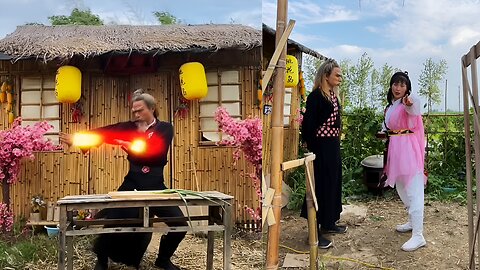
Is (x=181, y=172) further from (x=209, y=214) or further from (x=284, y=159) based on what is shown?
(x=284, y=159)

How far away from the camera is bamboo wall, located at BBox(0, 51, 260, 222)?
1.16 metres

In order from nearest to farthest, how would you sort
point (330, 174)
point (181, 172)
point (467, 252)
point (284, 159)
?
point (181, 172), point (284, 159), point (330, 174), point (467, 252)

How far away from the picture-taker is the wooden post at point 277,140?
4.19 feet

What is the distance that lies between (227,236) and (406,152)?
28.7 inches

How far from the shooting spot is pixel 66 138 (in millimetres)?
1175

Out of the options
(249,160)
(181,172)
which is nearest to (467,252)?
(249,160)

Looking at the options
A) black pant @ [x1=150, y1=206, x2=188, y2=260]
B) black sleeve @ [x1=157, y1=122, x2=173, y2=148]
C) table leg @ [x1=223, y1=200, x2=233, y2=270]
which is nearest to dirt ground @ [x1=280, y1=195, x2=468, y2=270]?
table leg @ [x1=223, y1=200, x2=233, y2=270]

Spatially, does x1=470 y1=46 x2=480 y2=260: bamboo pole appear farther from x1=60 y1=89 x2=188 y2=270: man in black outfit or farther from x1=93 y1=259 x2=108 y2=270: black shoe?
x1=93 y1=259 x2=108 y2=270: black shoe

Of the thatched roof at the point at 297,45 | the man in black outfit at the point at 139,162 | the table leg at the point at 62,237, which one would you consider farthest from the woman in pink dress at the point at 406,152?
the table leg at the point at 62,237

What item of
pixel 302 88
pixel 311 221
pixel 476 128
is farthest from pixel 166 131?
pixel 476 128

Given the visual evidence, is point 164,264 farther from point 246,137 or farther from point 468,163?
point 468,163

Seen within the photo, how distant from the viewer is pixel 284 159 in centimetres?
140

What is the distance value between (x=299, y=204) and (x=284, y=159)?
8.2 inches

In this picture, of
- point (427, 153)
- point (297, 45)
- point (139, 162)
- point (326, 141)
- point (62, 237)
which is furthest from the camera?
point (427, 153)
